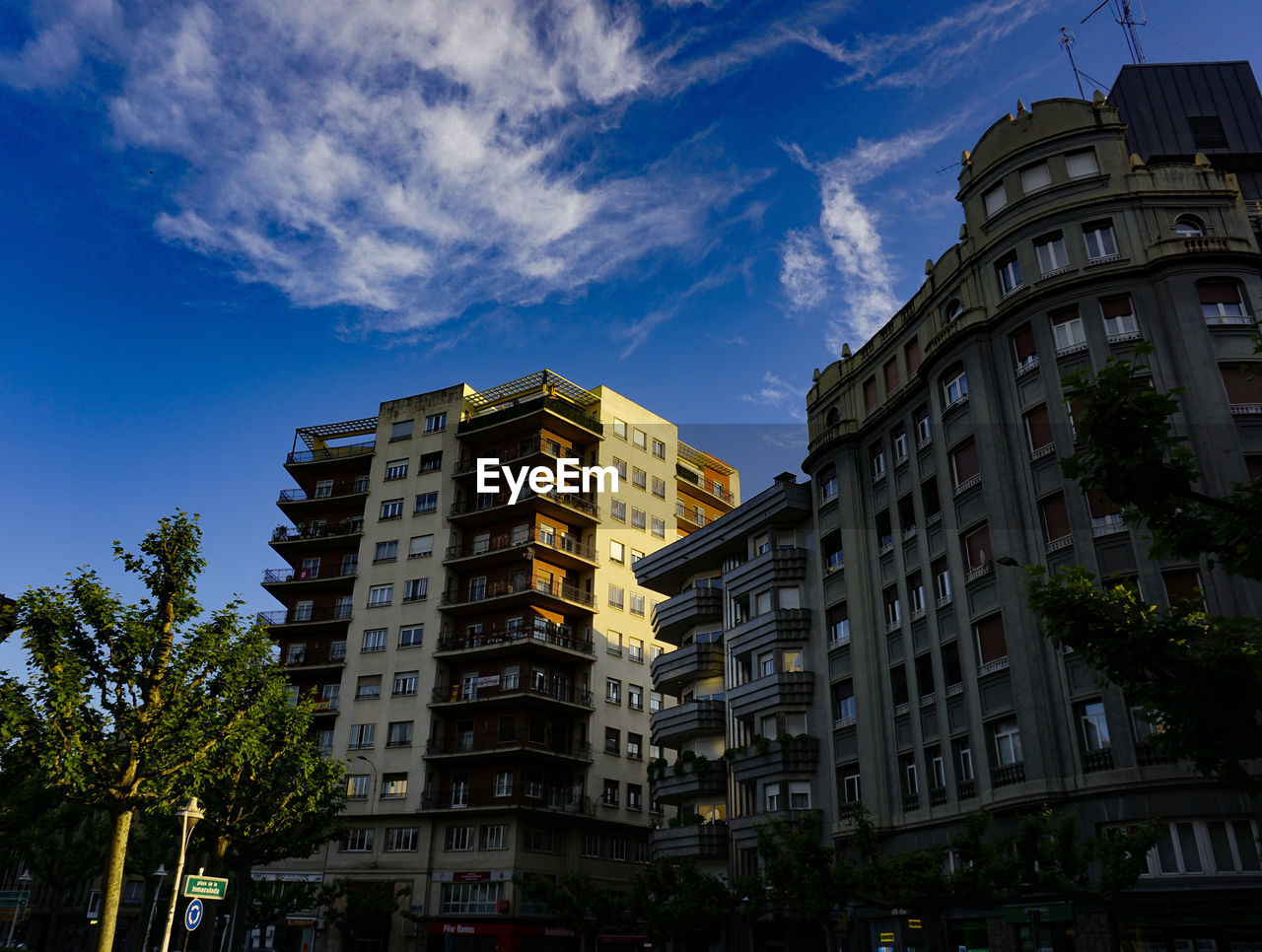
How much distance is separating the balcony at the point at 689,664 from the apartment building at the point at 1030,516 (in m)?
8.53

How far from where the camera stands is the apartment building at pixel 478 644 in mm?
53688

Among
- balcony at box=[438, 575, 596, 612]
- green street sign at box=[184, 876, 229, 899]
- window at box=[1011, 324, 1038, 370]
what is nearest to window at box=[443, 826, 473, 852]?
balcony at box=[438, 575, 596, 612]

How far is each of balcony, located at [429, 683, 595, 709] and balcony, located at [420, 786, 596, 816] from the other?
5026 mm

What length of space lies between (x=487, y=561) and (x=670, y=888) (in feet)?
93.4

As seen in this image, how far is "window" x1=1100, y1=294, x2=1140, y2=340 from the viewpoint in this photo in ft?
103

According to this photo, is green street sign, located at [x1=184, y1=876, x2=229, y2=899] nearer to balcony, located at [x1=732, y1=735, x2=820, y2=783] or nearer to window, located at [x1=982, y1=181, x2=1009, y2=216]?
balcony, located at [x1=732, y1=735, x2=820, y2=783]

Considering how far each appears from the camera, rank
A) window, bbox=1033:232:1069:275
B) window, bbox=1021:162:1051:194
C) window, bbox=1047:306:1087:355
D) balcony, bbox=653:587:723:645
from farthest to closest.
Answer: balcony, bbox=653:587:723:645 < window, bbox=1021:162:1051:194 < window, bbox=1033:232:1069:275 < window, bbox=1047:306:1087:355

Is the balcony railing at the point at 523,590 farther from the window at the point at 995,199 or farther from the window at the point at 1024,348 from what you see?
the window at the point at 995,199

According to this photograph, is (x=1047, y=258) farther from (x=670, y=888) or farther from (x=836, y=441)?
(x=670, y=888)

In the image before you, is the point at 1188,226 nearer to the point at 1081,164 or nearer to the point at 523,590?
the point at 1081,164

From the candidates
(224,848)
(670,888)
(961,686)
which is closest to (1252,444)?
(961,686)

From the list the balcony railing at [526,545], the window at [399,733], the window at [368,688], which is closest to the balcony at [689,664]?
the balcony railing at [526,545]

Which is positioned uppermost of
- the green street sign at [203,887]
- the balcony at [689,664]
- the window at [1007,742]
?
the balcony at [689,664]

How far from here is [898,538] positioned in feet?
121
